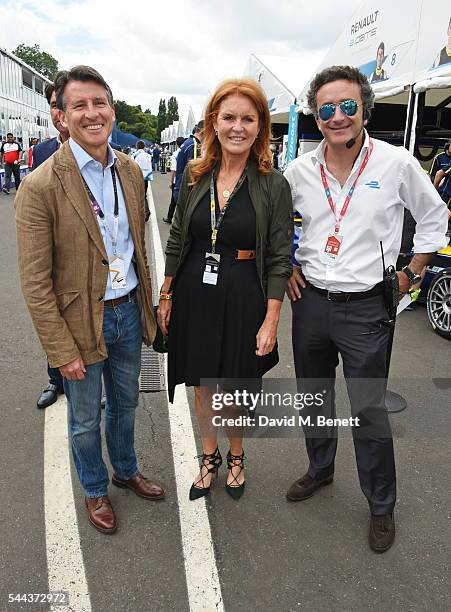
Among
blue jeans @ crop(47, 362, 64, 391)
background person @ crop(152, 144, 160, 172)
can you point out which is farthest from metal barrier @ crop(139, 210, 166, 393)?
background person @ crop(152, 144, 160, 172)

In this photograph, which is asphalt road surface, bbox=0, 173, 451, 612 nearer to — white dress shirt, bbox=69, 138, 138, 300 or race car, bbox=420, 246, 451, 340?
white dress shirt, bbox=69, 138, 138, 300

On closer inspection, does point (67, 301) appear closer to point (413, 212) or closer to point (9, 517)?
point (9, 517)

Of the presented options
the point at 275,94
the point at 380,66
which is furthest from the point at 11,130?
the point at 380,66

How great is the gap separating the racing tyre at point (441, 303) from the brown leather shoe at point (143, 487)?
3620 mm

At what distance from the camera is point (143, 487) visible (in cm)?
262

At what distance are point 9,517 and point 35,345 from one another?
237 centimetres

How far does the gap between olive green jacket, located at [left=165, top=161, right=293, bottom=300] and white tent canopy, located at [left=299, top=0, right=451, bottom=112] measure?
3041 mm

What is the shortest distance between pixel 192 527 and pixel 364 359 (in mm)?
1184

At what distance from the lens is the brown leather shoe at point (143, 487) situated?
8.57ft

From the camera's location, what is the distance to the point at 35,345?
4602mm

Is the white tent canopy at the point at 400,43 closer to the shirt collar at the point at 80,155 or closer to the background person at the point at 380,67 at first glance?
the background person at the point at 380,67

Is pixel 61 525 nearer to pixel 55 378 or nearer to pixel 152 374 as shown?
pixel 55 378

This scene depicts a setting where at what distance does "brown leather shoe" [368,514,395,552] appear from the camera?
7.56 ft

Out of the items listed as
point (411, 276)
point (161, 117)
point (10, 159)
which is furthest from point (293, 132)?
point (161, 117)
